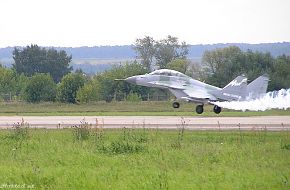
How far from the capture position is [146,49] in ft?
427

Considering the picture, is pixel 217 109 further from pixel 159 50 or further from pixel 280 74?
pixel 159 50

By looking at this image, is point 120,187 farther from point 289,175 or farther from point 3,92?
point 3,92

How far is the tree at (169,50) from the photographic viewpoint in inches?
4865

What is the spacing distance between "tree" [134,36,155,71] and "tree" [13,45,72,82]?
48.1 ft

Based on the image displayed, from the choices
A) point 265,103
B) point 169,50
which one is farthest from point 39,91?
point 169,50

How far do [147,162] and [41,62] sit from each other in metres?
108

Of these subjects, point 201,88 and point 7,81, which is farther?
point 7,81

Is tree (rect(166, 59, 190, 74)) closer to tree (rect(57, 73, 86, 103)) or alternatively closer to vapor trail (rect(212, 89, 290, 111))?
tree (rect(57, 73, 86, 103))

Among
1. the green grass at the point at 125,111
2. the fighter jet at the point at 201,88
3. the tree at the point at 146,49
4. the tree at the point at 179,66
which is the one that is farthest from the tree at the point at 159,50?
the fighter jet at the point at 201,88

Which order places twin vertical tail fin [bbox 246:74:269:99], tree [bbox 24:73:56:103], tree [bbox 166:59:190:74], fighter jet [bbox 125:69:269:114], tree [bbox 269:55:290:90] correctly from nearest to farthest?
1. twin vertical tail fin [bbox 246:74:269:99]
2. fighter jet [bbox 125:69:269:114]
3. tree [bbox 269:55:290:90]
4. tree [bbox 24:73:56:103]
5. tree [bbox 166:59:190:74]

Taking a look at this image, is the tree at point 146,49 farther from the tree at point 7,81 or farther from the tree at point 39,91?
the tree at point 39,91

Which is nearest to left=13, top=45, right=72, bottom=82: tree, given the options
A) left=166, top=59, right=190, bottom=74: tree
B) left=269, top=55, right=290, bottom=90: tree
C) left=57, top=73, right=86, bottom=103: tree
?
left=166, top=59, right=190, bottom=74: tree

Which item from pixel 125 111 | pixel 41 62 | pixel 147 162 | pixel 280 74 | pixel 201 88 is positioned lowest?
pixel 125 111

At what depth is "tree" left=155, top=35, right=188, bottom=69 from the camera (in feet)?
405
